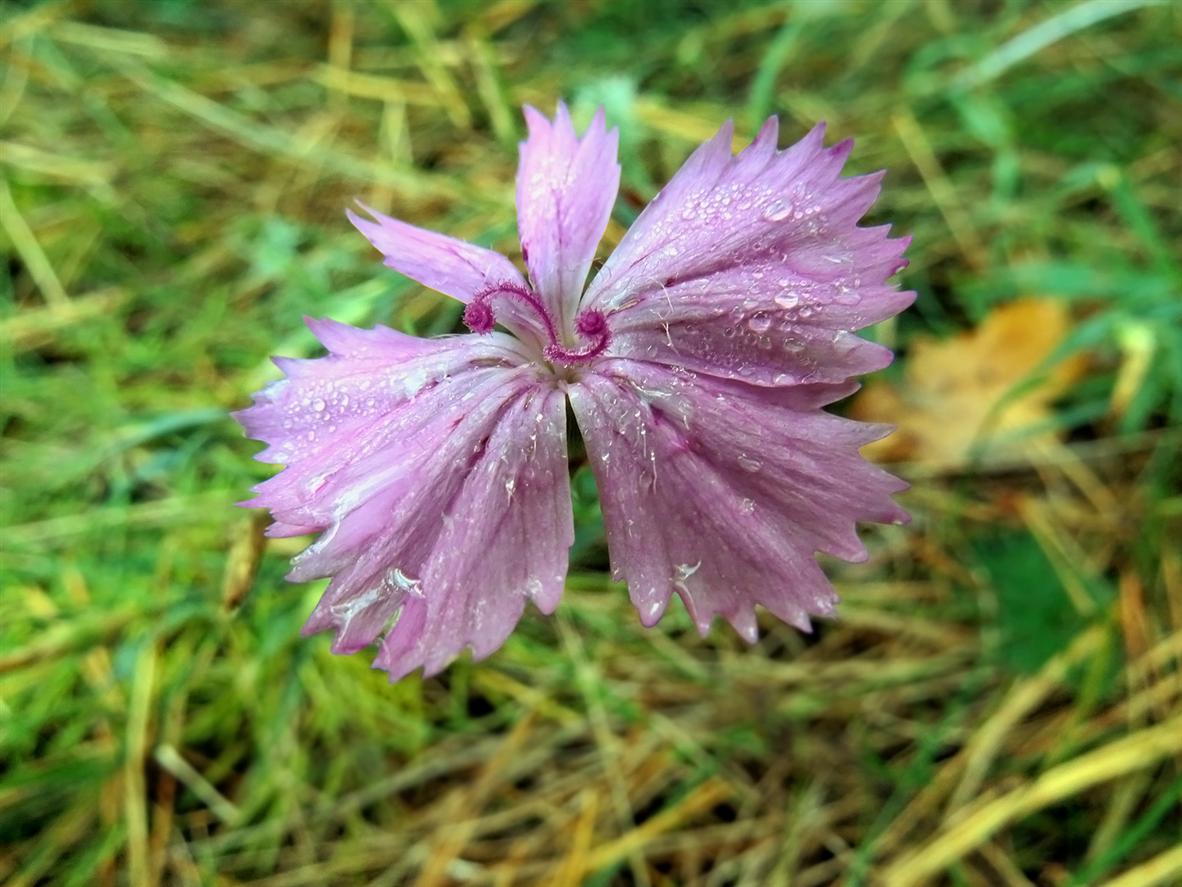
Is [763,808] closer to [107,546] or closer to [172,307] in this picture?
[107,546]

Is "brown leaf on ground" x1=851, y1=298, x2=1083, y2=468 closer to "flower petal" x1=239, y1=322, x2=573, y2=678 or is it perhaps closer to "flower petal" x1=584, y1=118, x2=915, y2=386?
"flower petal" x1=584, y1=118, x2=915, y2=386

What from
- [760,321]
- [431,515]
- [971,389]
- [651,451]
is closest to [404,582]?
[431,515]

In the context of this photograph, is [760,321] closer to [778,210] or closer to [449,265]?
[778,210]

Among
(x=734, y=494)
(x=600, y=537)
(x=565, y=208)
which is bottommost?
(x=600, y=537)

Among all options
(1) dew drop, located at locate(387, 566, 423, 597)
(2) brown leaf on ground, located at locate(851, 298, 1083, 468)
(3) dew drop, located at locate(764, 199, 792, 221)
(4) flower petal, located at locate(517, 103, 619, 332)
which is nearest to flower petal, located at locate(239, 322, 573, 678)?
(1) dew drop, located at locate(387, 566, 423, 597)

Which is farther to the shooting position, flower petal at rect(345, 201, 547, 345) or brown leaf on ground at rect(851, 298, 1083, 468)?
brown leaf on ground at rect(851, 298, 1083, 468)
